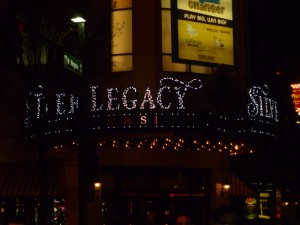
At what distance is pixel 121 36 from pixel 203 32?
3062mm

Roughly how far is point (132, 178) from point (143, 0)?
22.9 ft

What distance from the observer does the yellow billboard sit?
2345cm

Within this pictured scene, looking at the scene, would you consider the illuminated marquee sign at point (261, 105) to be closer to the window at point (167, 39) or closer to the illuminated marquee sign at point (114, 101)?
→ the illuminated marquee sign at point (114, 101)

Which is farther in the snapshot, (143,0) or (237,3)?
(237,3)

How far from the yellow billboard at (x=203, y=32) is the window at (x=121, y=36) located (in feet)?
5.82

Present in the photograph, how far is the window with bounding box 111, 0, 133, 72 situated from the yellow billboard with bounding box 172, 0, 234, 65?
177 cm

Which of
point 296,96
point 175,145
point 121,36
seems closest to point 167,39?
point 121,36

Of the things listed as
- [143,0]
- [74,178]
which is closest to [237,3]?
[143,0]

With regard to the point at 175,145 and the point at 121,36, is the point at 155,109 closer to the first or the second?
the point at 175,145

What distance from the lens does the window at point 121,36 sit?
24027 millimetres

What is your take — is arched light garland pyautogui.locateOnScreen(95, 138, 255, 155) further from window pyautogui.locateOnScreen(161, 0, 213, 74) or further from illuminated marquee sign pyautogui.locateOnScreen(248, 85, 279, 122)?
window pyautogui.locateOnScreen(161, 0, 213, 74)

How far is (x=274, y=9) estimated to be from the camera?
115 feet

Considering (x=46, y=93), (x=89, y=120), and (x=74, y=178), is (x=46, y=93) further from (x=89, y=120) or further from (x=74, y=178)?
(x=74, y=178)

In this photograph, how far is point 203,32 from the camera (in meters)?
23.9
